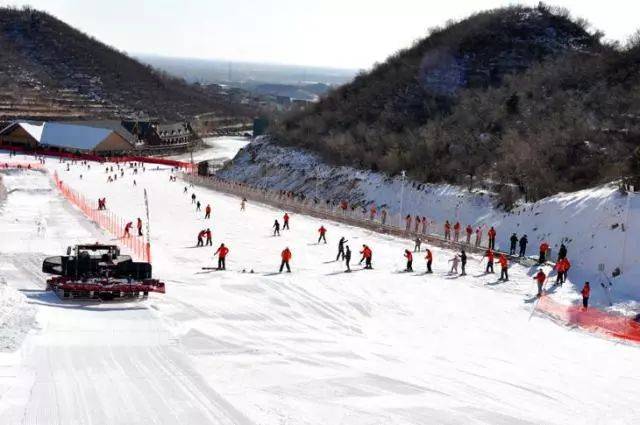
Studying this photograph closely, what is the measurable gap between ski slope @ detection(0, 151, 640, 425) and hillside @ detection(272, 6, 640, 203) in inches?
605

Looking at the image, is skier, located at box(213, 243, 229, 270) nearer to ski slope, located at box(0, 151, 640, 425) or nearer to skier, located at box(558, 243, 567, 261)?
ski slope, located at box(0, 151, 640, 425)

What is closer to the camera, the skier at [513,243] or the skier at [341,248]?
the skier at [341,248]

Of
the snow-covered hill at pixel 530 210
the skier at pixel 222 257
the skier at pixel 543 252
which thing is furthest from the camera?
the skier at pixel 543 252

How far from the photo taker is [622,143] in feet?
131

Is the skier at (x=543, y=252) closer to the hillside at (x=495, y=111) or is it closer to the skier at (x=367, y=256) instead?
the skier at (x=367, y=256)

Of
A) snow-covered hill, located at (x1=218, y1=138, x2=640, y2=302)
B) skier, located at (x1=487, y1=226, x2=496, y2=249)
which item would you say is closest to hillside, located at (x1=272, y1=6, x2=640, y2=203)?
snow-covered hill, located at (x1=218, y1=138, x2=640, y2=302)

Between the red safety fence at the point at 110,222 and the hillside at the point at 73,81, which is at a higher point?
the hillside at the point at 73,81

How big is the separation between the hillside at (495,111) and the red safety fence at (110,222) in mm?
18114

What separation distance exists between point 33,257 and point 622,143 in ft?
99.8

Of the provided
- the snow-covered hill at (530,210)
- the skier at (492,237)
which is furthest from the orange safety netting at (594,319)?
the skier at (492,237)

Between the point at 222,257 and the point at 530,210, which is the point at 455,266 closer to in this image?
the point at 530,210

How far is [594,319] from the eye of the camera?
20281mm

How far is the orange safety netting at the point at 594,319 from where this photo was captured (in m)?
19.1

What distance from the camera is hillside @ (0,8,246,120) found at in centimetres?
12850
